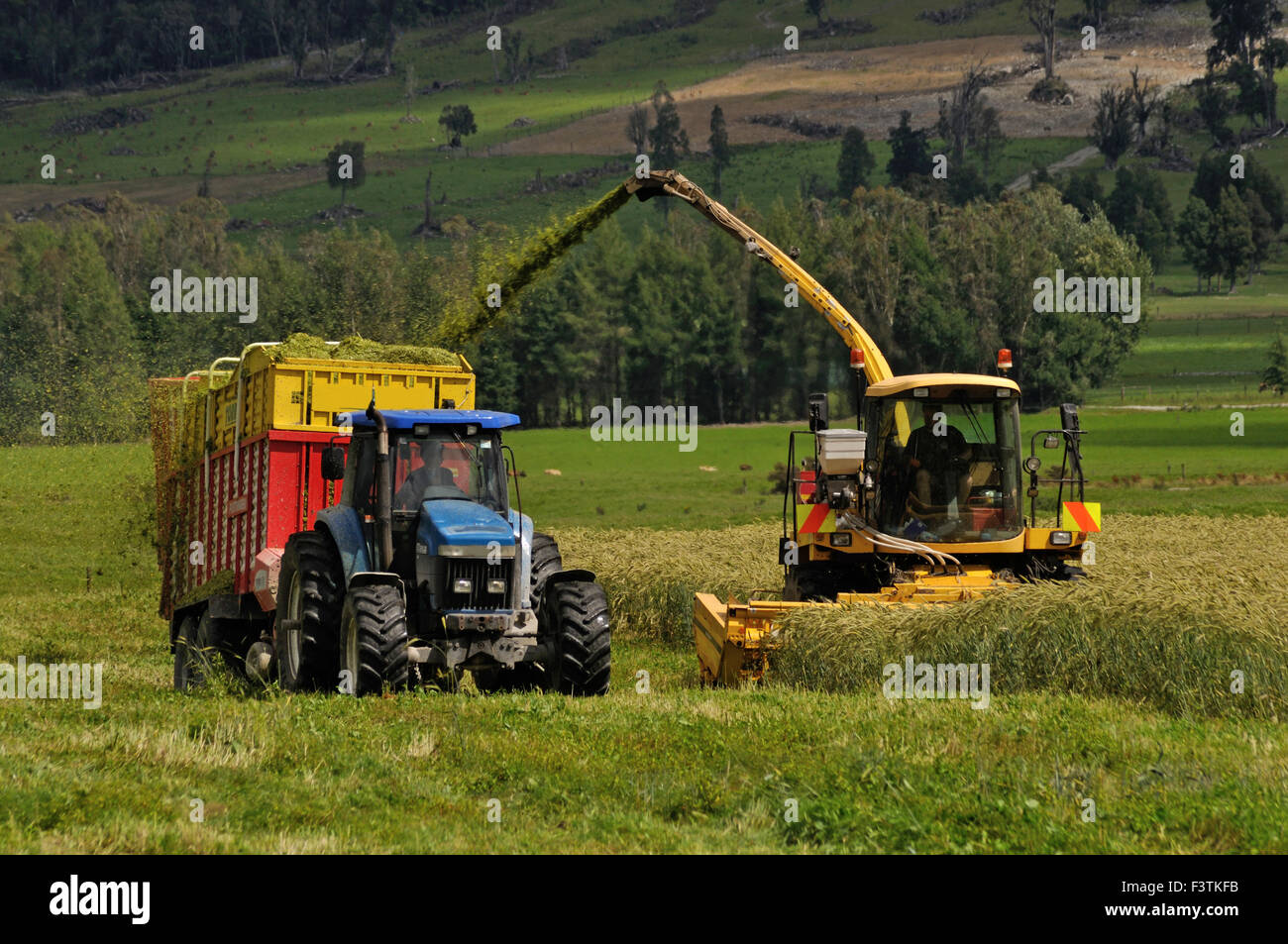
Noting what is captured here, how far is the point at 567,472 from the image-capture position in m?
73.0

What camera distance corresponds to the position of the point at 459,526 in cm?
1473

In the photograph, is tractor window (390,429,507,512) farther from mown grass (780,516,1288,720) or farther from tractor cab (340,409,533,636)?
mown grass (780,516,1288,720)

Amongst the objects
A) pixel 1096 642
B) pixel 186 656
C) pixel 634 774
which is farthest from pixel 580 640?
pixel 186 656

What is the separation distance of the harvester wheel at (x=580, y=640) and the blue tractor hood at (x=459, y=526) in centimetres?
82

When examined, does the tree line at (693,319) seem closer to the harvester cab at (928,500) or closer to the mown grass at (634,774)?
the harvester cab at (928,500)

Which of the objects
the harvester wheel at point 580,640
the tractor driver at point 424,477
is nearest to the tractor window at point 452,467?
the tractor driver at point 424,477

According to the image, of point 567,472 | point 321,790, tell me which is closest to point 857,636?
point 321,790

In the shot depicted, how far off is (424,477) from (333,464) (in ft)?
3.02

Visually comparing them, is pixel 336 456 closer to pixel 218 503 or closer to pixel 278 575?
pixel 278 575

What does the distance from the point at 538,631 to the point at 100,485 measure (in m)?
44.2

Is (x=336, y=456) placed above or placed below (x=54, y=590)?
above

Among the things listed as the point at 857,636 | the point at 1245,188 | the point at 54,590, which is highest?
the point at 1245,188

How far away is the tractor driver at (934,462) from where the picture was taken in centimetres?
1944

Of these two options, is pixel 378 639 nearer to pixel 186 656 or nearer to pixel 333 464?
pixel 333 464
